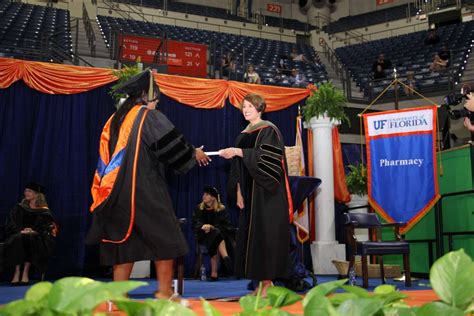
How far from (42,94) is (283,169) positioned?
4.52 meters

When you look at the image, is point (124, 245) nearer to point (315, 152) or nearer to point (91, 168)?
point (91, 168)

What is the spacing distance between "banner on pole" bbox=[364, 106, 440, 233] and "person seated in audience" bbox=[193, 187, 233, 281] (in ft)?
6.86

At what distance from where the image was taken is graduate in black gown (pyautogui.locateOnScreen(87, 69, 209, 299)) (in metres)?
3.12

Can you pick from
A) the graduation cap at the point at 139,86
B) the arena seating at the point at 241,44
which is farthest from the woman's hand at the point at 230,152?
the arena seating at the point at 241,44

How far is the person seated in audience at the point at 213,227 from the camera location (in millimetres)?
7402

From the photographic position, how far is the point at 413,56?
1527cm

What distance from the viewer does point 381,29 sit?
19.1m

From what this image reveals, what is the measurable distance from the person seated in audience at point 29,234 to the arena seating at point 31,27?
3.22 meters

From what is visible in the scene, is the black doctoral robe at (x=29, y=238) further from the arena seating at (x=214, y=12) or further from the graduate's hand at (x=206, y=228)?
the arena seating at (x=214, y=12)

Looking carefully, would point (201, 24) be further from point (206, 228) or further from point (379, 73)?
point (206, 228)

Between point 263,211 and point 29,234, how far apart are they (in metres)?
3.67

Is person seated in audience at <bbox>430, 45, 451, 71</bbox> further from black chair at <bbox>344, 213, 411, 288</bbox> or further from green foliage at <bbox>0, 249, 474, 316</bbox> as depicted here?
green foliage at <bbox>0, 249, 474, 316</bbox>

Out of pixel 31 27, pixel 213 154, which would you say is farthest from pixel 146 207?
pixel 31 27

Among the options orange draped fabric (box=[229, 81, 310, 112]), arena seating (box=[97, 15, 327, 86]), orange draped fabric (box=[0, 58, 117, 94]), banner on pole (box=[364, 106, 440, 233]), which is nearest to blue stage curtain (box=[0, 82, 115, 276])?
orange draped fabric (box=[0, 58, 117, 94])
